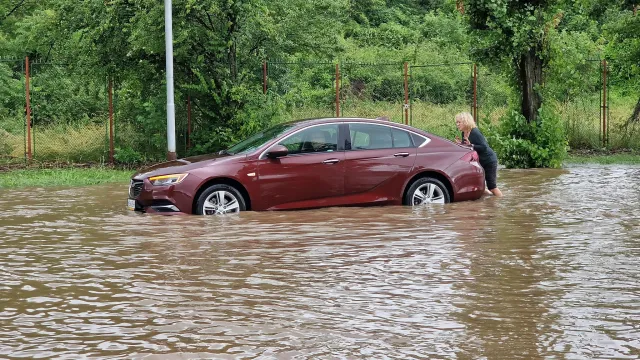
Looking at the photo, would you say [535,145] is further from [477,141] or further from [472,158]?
[472,158]

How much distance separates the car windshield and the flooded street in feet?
3.38

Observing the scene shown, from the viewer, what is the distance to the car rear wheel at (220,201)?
13.3 metres

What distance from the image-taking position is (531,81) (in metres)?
23.0

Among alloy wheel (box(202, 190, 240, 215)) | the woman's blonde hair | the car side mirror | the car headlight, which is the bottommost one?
alloy wheel (box(202, 190, 240, 215))

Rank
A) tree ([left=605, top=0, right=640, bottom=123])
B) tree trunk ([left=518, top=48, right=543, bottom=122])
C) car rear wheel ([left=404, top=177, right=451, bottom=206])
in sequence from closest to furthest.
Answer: car rear wheel ([left=404, top=177, right=451, bottom=206]) → tree trunk ([left=518, top=48, right=543, bottom=122]) → tree ([left=605, top=0, right=640, bottom=123])

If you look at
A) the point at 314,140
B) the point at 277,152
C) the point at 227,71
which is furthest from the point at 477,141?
the point at 227,71

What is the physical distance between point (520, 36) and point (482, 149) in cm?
741

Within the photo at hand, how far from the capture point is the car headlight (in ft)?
43.2

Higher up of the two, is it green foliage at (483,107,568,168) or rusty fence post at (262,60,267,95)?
rusty fence post at (262,60,267,95)

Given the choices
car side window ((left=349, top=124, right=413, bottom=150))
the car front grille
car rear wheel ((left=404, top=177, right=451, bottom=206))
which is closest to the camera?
the car front grille

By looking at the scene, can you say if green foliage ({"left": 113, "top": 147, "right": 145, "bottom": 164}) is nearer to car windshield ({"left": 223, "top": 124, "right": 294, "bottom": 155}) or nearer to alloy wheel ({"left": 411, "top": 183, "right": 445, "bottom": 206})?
car windshield ({"left": 223, "top": 124, "right": 294, "bottom": 155})

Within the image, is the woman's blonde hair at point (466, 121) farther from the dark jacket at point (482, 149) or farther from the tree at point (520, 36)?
the tree at point (520, 36)

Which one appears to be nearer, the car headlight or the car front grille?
the car headlight

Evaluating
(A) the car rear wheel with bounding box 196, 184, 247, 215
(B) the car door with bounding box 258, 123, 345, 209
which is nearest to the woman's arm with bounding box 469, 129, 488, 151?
(B) the car door with bounding box 258, 123, 345, 209
